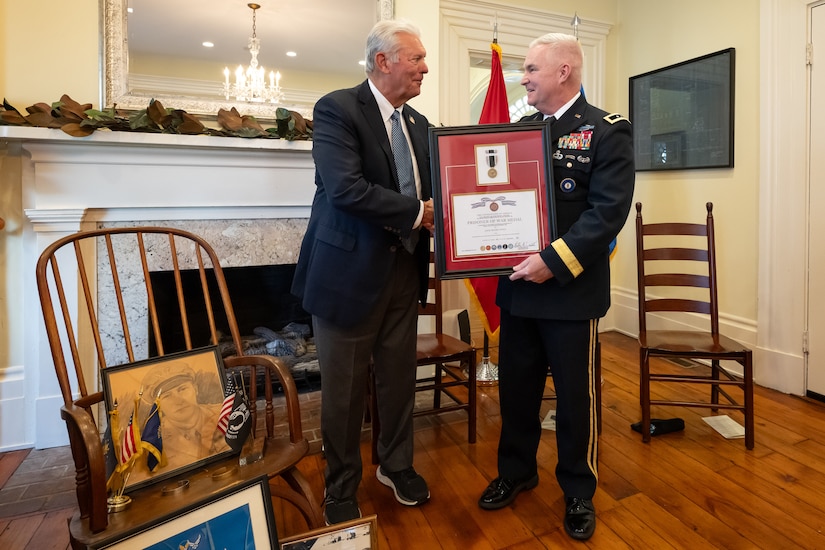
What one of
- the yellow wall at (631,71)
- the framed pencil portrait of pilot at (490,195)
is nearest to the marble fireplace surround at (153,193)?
the yellow wall at (631,71)

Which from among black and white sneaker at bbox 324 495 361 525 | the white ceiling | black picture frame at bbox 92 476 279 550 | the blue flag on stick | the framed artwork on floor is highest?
the white ceiling

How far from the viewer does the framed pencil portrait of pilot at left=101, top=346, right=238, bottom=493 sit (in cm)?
104

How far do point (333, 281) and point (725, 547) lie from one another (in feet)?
4.51

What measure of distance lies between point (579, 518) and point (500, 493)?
0.26 meters

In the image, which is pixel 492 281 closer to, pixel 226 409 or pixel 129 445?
pixel 226 409

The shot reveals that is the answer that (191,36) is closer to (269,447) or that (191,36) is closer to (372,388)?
(372,388)

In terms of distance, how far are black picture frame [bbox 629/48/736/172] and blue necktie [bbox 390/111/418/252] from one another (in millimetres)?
2284

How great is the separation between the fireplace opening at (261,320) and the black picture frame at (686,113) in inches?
99.2

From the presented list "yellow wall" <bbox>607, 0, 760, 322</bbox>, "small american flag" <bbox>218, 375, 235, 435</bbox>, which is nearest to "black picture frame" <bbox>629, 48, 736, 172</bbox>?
"yellow wall" <bbox>607, 0, 760, 322</bbox>

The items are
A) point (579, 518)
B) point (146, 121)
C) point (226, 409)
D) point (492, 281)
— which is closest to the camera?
point (226, 409)

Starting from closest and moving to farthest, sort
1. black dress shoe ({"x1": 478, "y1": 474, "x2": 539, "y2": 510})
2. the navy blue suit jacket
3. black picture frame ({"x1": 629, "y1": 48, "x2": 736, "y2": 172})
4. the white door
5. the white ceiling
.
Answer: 1. the navy blue suit jacket
2. black dress shoe ({"x1": 478, "y1": 474, "x2": 539, "y2": 510})
3. the white ceiling
4. the white door
5. black picture frame ({"x1": 629, "y1": 48, "x2": 736, "y2": 172})

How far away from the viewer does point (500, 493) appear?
1641 mm

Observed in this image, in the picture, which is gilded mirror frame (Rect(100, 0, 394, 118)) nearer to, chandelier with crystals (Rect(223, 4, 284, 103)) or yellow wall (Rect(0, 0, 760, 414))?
yellow wall (Rect(0, 0, 760, 414))

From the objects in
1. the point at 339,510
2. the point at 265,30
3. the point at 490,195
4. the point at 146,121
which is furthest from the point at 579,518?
the point at 265,30
